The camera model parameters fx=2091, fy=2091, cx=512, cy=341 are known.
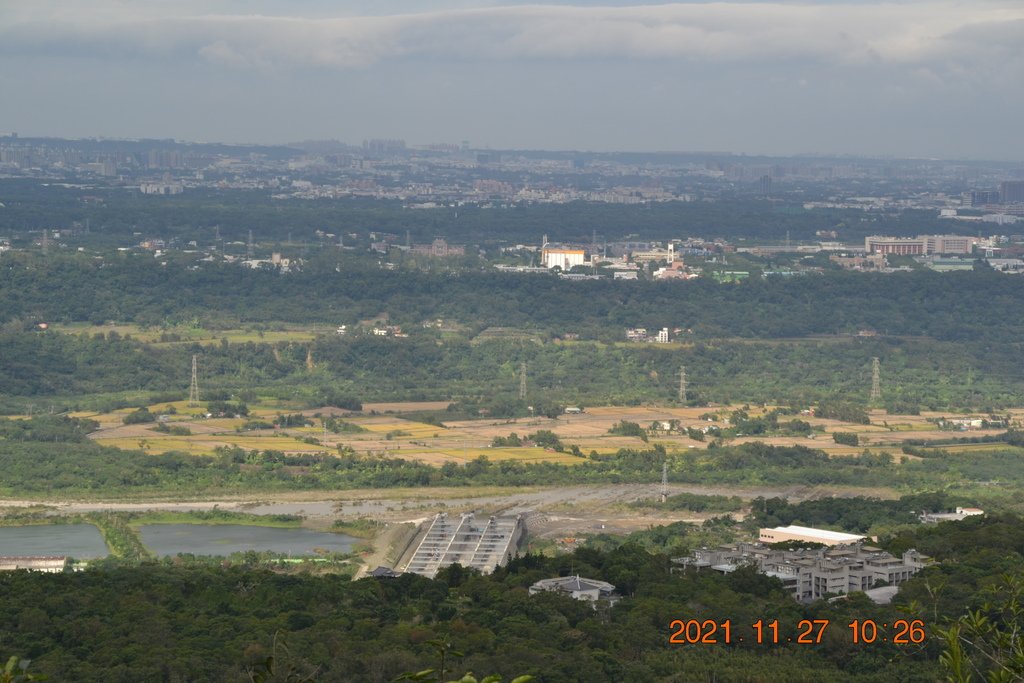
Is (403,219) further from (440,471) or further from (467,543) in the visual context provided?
(467,543)

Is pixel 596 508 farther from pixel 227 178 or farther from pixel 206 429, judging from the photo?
pixel 227 178

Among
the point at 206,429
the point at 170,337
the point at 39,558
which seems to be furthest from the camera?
the point at 170,337

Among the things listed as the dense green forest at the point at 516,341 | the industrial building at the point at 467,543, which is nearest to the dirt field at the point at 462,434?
the dense green forest at the point at 516,341

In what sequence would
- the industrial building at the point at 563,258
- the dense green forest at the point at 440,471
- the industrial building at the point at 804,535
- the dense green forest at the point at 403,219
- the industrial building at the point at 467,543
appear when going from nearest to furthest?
the industrial building at the point at 467,543 → the industrial building at the point at 804,535 → the dense green forest at the point at 440,471 → the industrial building at the point at 563,258 → the dense green forest at the point at 403,219

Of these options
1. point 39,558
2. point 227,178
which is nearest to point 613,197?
point 227,178

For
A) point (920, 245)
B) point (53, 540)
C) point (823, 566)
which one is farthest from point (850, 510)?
point (920, 245)

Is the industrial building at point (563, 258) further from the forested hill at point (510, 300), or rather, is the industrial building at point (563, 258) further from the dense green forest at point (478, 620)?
the dense green forest at point (478, 620)

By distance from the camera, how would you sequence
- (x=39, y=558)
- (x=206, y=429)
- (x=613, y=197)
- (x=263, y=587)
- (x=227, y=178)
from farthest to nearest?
(x=227, y=178) < (x=613, y=197) < (x=206, y=429) < (x=39, y=558) < (x=263, y=587)
